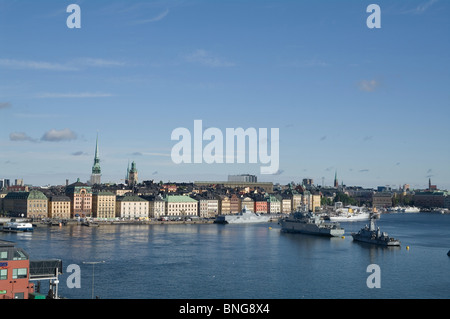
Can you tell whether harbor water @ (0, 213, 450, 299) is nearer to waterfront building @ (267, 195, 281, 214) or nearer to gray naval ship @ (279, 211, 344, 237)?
gray naval ship @ (279, 211, 344, 237)

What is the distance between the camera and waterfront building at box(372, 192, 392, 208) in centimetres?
7406

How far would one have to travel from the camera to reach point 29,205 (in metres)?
38.1

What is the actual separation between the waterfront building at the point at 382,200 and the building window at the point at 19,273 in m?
68.7

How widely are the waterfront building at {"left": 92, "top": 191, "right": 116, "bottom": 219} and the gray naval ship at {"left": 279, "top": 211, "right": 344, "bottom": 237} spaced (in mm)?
14453

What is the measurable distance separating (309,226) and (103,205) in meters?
17.0

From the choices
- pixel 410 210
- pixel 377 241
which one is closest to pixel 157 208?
pixel 377 241

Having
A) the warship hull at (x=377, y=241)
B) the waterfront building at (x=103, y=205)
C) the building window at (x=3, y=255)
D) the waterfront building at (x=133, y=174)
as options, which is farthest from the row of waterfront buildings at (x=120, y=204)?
the building window at (x=3, y=255)

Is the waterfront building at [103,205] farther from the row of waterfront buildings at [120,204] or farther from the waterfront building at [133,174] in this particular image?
the waterfront building at [133,174]

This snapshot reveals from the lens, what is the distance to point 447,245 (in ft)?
77.6

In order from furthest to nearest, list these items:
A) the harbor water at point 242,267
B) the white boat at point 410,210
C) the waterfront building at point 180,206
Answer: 1. the white boat at point 410,210
2. the waterfront building at point 180,206
3. the harbor water at point 242,267

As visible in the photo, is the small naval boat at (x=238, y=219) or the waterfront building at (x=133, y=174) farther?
the waterfront building at (x=133, y=174)

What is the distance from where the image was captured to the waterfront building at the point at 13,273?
8.78m

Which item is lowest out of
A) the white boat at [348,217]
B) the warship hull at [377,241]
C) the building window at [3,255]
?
the white boat at [348,217]
